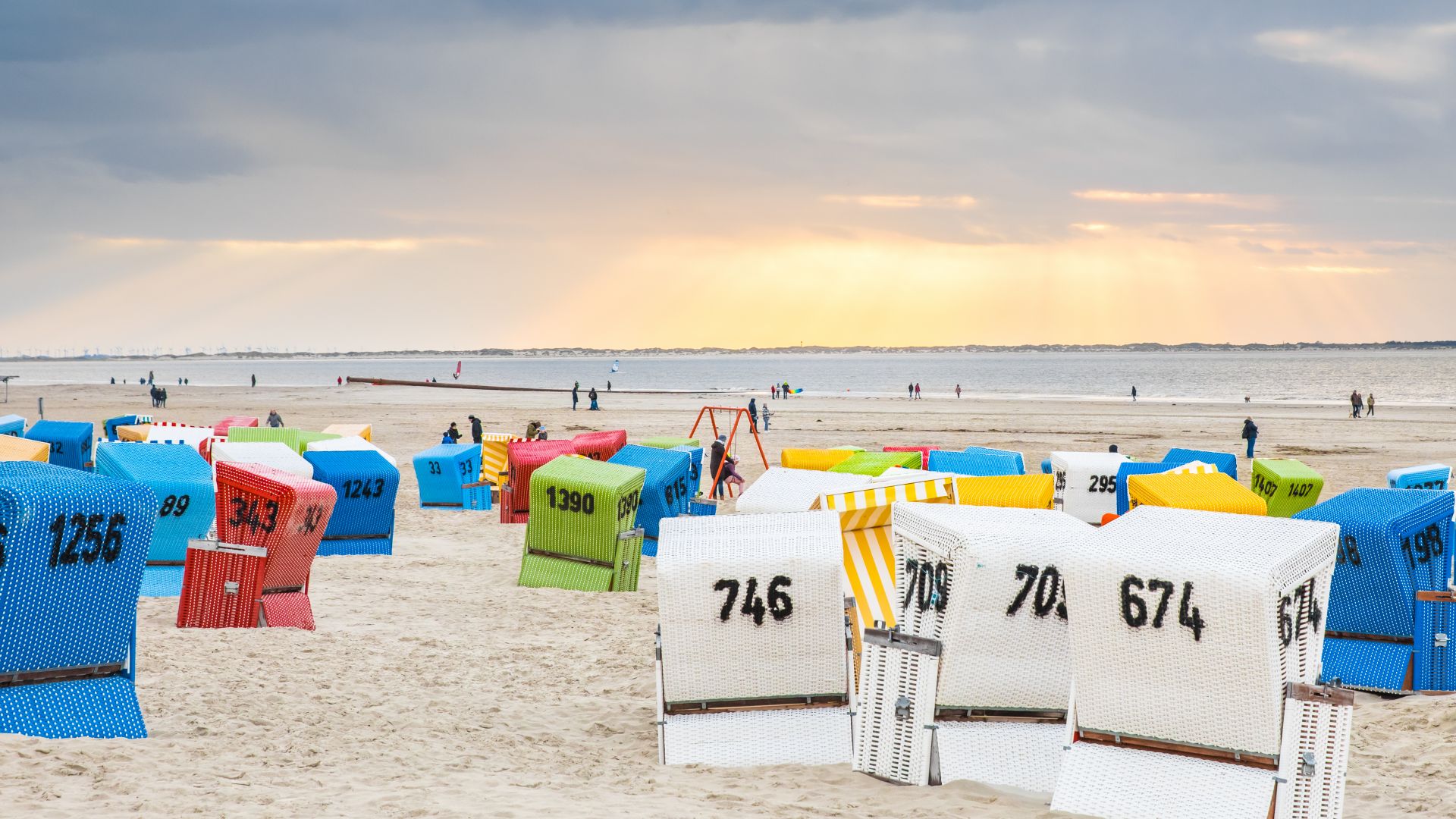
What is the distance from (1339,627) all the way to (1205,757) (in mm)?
5447

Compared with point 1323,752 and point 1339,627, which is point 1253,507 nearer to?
point 1339,627

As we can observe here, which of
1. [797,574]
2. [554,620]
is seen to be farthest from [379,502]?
[797,574]

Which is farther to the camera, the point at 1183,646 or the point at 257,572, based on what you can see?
the point at 257,572

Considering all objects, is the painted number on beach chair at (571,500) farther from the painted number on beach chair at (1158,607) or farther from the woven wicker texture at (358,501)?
the painted number on beach chair at (1158,607)

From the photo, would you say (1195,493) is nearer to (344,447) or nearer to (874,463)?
(874,463)

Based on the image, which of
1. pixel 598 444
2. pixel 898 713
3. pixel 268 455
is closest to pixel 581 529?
pixel 268 455

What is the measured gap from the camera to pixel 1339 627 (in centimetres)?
1084

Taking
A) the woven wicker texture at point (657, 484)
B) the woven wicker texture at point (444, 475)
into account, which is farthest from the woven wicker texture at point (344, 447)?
the woven wicker texture at point (657, 484)

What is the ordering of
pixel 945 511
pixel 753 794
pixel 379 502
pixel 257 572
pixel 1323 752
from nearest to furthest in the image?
pixel 1323 752
pixel 753 794
pixel 945 511
pixel 257 572
pixel 379 502

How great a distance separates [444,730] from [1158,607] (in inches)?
212

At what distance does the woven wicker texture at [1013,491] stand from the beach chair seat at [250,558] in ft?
23.6

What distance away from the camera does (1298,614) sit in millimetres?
6305

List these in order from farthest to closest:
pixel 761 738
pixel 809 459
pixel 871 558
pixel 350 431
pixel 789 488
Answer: pixel 350 431, pixel 809 459, pixel 789 488, pixel 871 558, pixel 761 738

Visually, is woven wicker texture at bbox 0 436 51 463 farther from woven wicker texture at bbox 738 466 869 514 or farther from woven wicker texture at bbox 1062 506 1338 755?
woven wicker texture at bbox 1062 506 1338 755
